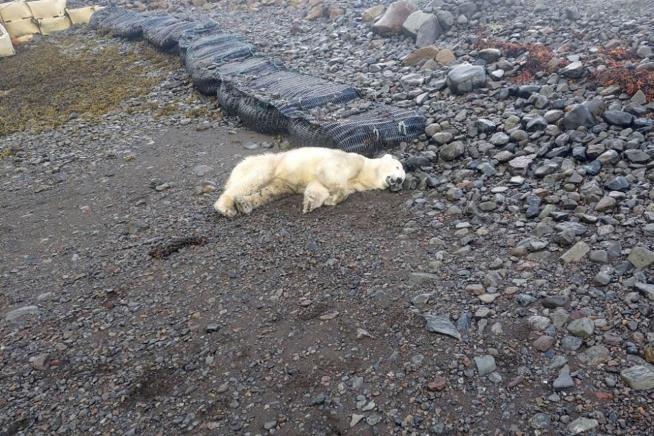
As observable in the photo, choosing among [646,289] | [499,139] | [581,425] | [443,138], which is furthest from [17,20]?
[581,425]

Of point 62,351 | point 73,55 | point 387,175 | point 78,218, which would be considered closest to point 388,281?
point 387,175

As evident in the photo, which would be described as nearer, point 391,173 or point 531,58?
point 391,173

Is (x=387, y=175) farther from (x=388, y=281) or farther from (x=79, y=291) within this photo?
(x=79, y=291)

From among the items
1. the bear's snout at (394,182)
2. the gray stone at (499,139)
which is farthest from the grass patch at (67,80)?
the gray stone at (499,139)

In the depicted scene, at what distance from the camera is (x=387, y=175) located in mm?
6199

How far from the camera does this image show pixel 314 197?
6098 mm

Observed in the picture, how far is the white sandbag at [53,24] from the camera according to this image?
17.0 meters

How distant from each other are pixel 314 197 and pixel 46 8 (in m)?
15.8

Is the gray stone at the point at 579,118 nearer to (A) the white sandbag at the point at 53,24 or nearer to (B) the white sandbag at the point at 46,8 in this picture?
(A) the white sandbag at the point at 53,24

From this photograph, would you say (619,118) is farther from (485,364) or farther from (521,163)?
(485,364)

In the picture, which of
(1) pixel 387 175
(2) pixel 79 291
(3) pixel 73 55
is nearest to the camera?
(2) pixel 79 291

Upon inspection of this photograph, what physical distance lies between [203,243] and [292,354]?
2.23m

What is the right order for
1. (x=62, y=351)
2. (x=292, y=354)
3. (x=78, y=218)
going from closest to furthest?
(x=292, y=354), (x=62, y=351), (x=78, y=218)

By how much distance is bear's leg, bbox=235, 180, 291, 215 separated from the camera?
627 cm
